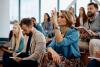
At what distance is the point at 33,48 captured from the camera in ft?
15.2

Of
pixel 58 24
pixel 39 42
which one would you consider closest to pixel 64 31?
pixel 58 24

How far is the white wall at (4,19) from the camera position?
8.95 metres

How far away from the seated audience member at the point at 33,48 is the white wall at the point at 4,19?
173 inches

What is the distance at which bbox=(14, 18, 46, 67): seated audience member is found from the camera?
4.55m

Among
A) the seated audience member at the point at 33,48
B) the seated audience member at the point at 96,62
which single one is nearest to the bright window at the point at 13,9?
the seated audience member at the point at 33,48

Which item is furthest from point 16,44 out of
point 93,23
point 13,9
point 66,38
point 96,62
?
point 13,9

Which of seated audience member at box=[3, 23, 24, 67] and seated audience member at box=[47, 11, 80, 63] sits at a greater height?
seated audience member at box=[47, 11, 80, 63]

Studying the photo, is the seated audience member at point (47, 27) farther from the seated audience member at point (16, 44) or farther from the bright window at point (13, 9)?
the bright window at point (13, 9)

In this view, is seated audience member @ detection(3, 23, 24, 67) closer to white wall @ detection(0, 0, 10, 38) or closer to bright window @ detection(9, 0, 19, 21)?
white wall @ detection(0, 0, 10, 38)

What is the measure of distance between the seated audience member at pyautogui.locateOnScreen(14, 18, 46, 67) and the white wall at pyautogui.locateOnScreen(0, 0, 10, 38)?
439 centimetres

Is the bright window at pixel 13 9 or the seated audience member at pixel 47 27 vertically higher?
the bright window at pixel 13 9

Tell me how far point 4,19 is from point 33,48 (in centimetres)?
457

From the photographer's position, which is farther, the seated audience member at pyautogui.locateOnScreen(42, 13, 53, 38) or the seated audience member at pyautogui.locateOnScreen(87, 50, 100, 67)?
the seated audience member at pyautogui.locateOnScreen(42, 13, 53, 38)

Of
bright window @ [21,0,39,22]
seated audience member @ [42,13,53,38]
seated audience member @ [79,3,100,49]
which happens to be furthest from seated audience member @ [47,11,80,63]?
bright window @ [21,0,39,22]
